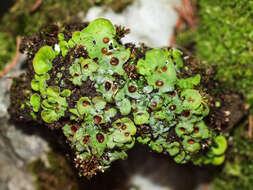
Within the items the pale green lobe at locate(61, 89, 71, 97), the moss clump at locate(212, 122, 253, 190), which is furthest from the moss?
the moss clump at locate(212, 122, 253, 190)

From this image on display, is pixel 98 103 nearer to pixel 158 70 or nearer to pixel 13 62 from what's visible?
pixel 158 70

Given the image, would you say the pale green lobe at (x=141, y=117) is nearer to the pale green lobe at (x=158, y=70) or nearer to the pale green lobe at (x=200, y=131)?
the pale green lobe at (x=158, y=70)

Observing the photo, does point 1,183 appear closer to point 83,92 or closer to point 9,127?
point 9,127

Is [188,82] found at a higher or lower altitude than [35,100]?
higher

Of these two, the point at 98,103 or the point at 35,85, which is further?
the point at 35,85

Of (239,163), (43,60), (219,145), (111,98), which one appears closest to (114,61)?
(111,98)

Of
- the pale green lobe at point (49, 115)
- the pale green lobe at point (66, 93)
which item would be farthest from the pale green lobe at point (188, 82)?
the pale green lobe at point (49, 115)

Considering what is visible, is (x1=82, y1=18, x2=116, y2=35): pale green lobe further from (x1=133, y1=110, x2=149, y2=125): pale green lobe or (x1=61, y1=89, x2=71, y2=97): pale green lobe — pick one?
(x1=133, y1=110, x2=149, y2=125): pale green lobe

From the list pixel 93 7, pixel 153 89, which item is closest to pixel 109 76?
pixel 153 89
